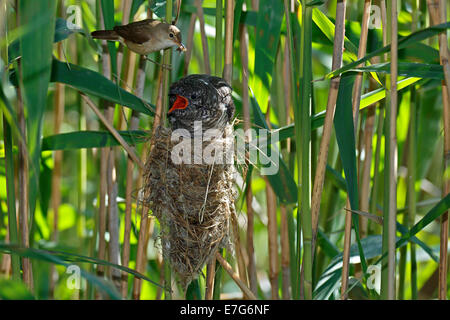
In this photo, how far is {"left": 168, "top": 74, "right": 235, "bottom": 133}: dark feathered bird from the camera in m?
1.49

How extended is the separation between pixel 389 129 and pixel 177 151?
58 centimetres

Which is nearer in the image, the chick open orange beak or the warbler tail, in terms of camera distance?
the warbler tail

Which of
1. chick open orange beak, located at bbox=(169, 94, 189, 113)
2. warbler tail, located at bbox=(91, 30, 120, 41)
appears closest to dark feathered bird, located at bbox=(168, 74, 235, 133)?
chick open orange beak, located at bbox=(169, 94, 189, 113)

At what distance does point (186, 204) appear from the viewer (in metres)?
1.47

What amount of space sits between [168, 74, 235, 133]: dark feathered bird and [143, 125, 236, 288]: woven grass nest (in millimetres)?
96

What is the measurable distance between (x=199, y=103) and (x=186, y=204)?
0.29m

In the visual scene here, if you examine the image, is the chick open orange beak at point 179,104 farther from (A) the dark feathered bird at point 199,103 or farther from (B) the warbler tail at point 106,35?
(B) the warbler tail at point 106,35

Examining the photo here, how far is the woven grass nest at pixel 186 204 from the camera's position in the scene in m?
1.46

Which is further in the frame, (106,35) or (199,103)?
(199,103)

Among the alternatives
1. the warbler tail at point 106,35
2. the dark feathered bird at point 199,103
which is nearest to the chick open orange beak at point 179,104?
the dark feathered bird at point 199,103

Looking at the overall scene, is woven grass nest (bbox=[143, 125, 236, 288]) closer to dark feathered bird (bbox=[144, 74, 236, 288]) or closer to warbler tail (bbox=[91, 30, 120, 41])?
dark feathered bird (bbox=[144, 74, 236, 288])

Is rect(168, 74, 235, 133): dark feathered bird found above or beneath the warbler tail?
beneath

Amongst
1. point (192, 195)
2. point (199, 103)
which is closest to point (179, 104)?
point (199, 103)

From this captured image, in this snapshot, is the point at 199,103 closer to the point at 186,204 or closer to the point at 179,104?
the point at 179,104
